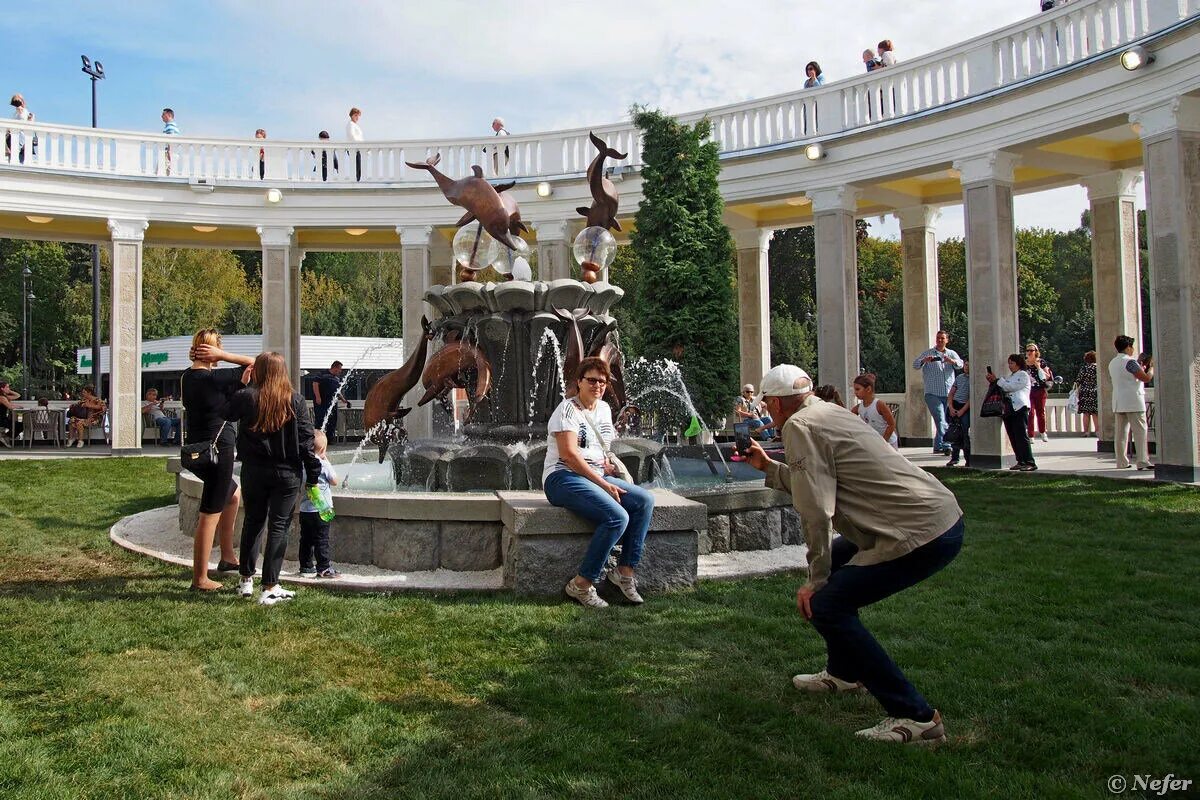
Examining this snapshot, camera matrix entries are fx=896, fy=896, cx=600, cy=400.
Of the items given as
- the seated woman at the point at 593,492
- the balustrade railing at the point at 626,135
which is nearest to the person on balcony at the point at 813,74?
the balustrade railing at the point at 626,135

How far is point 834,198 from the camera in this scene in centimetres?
1684

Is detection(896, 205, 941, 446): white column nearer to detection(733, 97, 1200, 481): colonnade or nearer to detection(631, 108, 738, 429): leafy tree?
detection(733, 97, 1200, 481): colonnade

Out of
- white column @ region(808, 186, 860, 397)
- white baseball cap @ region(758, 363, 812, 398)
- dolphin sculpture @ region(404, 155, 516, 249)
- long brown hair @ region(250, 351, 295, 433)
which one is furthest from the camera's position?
white column @ region(808, 186, 860, 397)

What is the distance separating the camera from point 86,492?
11.8 m

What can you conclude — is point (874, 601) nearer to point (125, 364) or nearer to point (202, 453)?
point (202, 453)

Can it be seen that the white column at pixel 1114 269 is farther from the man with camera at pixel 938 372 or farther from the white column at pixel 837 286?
the white column at pixel 837 286

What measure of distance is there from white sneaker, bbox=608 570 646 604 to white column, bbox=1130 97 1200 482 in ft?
28.5

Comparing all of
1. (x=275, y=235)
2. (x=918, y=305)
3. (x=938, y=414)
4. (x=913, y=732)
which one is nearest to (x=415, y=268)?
(x=275, y=235)

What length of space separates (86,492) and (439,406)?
16.2 feet

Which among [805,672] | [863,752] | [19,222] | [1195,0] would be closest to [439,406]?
[805,672]

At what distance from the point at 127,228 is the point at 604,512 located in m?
16.9

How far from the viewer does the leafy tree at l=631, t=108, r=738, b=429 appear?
17312mm

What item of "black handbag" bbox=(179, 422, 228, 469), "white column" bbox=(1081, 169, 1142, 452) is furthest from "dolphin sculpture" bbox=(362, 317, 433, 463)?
"white column" bbox=(1081, 169, 1142, 452)

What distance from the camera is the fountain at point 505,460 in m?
6.05
